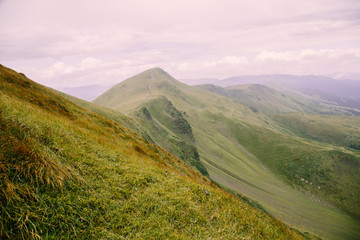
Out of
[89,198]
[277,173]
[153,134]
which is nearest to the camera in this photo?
[89,198]

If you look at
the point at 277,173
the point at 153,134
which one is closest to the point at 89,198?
the point at 153,134

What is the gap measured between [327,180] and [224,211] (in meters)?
146

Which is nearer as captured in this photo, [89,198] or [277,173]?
[89,198]

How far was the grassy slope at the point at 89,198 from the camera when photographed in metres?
4.97

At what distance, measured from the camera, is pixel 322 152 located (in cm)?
13412

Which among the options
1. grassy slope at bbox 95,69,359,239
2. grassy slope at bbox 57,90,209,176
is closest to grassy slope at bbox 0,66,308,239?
grassy slope at bbox 57,90,209,176

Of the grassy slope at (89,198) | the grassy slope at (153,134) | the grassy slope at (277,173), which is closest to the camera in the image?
the grassy slope at (89,198)

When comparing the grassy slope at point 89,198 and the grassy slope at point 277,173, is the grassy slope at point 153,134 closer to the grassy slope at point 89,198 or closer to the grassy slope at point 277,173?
the grassy slope at point 277,173

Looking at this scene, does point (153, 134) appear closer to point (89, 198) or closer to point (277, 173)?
point (89, 198)

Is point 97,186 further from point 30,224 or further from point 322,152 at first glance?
point 322,152

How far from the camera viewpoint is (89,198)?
6434 mm

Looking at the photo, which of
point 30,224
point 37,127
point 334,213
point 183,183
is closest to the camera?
point 30,224

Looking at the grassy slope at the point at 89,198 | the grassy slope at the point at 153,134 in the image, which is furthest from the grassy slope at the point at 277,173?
the grassy slope at the point at 89,198

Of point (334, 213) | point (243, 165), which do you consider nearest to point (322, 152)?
point (334, 213)
